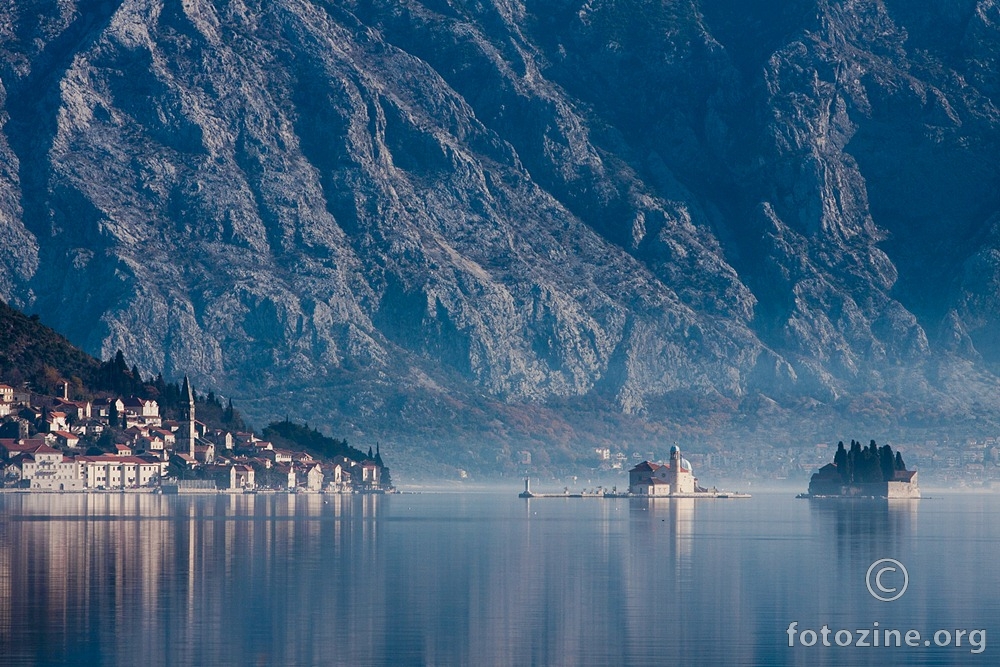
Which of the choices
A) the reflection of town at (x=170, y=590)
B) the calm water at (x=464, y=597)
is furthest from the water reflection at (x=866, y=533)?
the reflection of town at (x=170, y=590)

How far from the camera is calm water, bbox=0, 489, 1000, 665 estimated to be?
7225 centimetres

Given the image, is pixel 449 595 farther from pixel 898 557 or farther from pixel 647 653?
pixel 898 557

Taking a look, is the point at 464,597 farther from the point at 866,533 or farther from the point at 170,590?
the point at 866,533

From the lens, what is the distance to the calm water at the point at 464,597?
72250mm

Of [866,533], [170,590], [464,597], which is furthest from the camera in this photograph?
[866,533]

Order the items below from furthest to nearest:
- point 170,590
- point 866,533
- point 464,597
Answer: point 866,533, point 170,590, point 464,597

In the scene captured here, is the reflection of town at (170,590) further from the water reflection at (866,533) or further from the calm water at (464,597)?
the water reflection at (866,533)

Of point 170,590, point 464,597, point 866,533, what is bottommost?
point 866,533

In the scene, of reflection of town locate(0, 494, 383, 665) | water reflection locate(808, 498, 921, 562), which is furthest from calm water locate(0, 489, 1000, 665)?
water reflection locate(808, 498, 921, 562)

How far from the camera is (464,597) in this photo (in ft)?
295

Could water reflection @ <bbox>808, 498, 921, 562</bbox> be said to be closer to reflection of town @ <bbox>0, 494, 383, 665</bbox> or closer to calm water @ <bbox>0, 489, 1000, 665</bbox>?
calm water @ <bbox>0, 489, 1000, 665</bbox>

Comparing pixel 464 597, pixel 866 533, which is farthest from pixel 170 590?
pixel 866 533

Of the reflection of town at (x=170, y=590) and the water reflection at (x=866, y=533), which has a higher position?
the reflection of town at (x=170, y=590)

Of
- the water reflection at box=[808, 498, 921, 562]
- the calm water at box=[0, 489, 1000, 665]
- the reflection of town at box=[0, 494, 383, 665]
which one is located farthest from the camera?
the water reflection at box=[808, 498, 921, 562]
